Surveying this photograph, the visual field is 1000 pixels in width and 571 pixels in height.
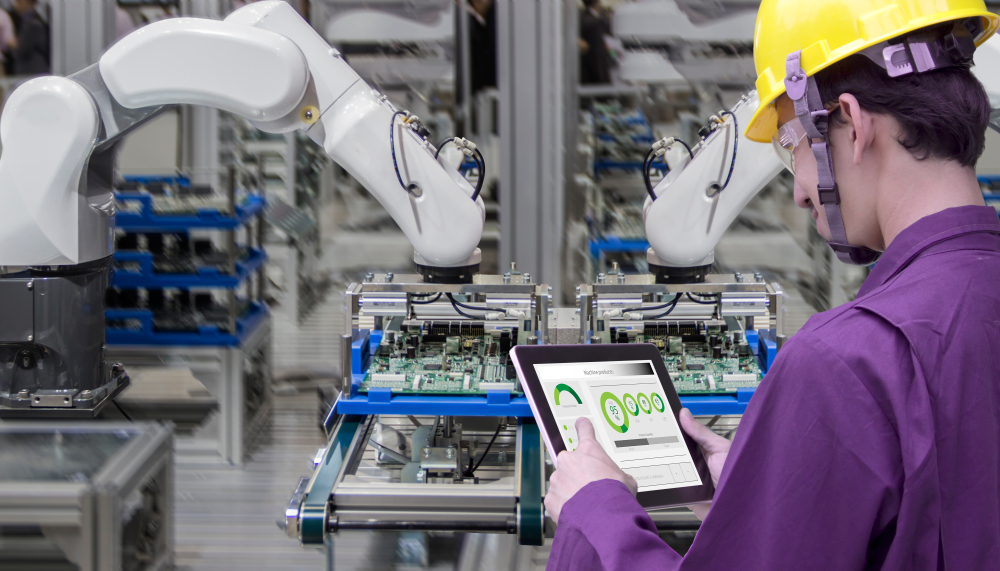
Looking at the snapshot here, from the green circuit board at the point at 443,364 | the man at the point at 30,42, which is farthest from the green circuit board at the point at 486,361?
the man at the point at 30,42

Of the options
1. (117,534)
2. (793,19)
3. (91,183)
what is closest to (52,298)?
(91,183)

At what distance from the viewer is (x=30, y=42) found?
4.68 meters

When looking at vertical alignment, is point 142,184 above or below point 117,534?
above

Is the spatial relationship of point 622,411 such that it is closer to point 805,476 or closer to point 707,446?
point 707,446

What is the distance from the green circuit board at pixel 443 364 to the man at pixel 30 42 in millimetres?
3559

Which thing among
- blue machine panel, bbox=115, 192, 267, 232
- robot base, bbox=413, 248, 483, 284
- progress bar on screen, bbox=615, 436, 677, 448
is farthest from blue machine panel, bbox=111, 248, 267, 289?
progress bar on screen, bbox=615, 436, 677, 448

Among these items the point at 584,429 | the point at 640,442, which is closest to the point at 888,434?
the point at 584,429

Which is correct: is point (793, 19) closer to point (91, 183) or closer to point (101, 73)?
point (101, 73)

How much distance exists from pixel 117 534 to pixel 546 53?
320 centimetres

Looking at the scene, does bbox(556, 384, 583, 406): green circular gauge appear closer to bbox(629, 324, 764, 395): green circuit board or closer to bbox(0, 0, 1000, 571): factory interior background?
bbox(629, 324, 764, 395): green circuit board

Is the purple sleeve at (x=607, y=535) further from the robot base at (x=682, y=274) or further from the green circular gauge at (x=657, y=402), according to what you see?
the robot base at (x=682, y=274)

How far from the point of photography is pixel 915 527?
0.78 metres

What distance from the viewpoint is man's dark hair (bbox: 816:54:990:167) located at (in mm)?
870

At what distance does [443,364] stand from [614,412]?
787mm
